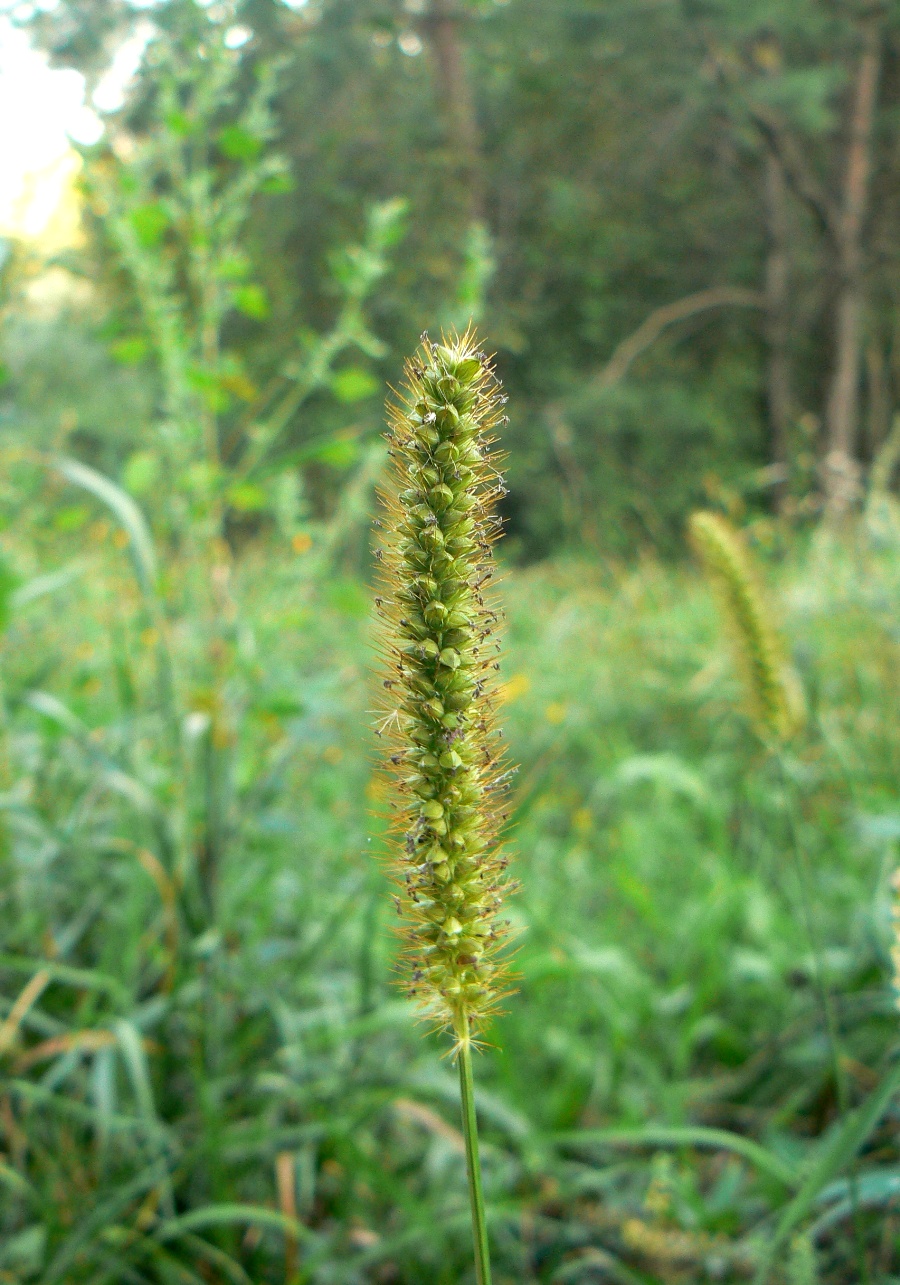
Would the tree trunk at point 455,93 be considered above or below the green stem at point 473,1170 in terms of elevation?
above

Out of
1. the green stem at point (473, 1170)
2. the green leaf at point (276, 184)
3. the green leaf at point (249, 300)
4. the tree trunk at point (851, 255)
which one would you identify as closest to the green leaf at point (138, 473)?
the green leaf at point (249, 300)

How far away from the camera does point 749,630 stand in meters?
1.89

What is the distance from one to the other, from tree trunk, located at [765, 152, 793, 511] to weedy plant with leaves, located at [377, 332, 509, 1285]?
48.7 ft

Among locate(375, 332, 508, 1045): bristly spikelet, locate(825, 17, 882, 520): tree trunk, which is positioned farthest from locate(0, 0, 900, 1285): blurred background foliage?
locate(825, 17, 882, 520): tree trunk

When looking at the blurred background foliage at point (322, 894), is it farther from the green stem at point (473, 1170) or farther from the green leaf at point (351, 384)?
the green stem at point (473, 1170)

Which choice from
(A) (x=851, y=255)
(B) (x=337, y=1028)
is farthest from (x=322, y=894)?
(A) (x=851, y=255)

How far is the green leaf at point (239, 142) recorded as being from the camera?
2.37 metres

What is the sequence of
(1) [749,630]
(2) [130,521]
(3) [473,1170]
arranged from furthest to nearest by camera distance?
1. (2) [130,521]
2. (1) [749,630]
3. (3) [473,1170]

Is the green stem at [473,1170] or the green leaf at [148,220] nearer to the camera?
the green stem at [473,1170]

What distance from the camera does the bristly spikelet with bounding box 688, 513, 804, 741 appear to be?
1.85 metres

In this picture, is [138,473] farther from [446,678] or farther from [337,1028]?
[446,678]

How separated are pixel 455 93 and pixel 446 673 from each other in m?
14.5

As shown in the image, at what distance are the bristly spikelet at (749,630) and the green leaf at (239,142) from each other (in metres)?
1.39

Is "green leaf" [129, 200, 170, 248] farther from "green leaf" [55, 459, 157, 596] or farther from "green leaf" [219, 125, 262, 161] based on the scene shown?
"green leaf" [55, 459, 157, 596]
